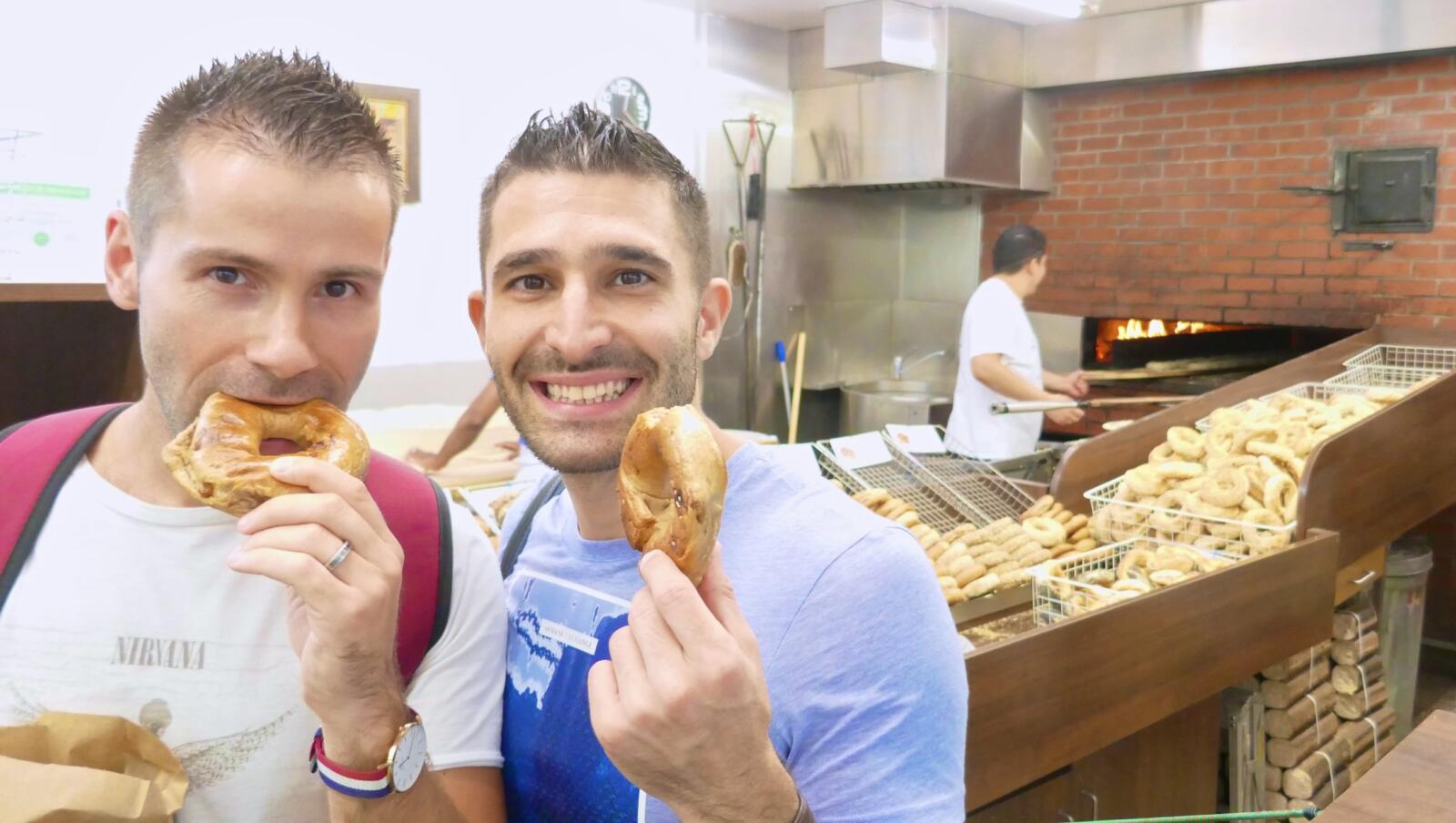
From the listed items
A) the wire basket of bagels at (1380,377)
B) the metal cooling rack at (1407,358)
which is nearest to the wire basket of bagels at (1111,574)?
the wire basket of bagels at (1380,377)

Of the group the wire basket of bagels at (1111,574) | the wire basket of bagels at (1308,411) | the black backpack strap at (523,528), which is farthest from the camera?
the wire basket of bagels at (1308,411)

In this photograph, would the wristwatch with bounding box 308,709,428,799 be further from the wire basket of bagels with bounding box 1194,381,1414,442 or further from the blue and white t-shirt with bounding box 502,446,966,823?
the wire basket of bagels with bounding box 1194,381,1414,442

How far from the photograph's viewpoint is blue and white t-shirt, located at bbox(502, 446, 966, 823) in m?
1.27

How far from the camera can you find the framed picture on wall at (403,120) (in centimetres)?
552

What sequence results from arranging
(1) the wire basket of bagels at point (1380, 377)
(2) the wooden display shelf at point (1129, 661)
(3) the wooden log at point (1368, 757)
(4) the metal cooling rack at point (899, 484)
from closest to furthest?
(2) the wooden display shelf at point (1129, 661) < (3) the wooden log at point (1368, 757) < (4) the metal cooling rack at point (899, 484) < (1) the wire basket of bagels at point (1380, 377)

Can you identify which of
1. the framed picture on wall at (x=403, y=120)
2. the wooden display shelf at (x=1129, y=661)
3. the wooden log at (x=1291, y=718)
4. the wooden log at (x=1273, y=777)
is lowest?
the wooden log at (x=1273, y=777)

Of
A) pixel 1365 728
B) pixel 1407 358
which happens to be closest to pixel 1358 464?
pixel 1365 728

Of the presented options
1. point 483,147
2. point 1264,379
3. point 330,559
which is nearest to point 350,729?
point 330,559

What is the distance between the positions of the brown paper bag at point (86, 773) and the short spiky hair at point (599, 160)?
695mm

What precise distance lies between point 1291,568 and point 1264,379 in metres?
2.02

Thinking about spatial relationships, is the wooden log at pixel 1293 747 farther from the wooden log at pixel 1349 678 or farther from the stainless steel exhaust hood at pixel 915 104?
the stainless steel exhaust hood at pixel 915 104

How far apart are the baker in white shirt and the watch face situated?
4418 millimetres

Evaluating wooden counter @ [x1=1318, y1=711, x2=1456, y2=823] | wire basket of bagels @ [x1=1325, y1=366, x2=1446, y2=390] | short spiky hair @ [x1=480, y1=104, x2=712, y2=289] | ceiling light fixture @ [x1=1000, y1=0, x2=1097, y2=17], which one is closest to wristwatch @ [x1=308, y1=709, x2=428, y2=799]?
short spiky hair @ [x1=480, y1=104, x2=712, y2=289]

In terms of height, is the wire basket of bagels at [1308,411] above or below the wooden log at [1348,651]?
above
